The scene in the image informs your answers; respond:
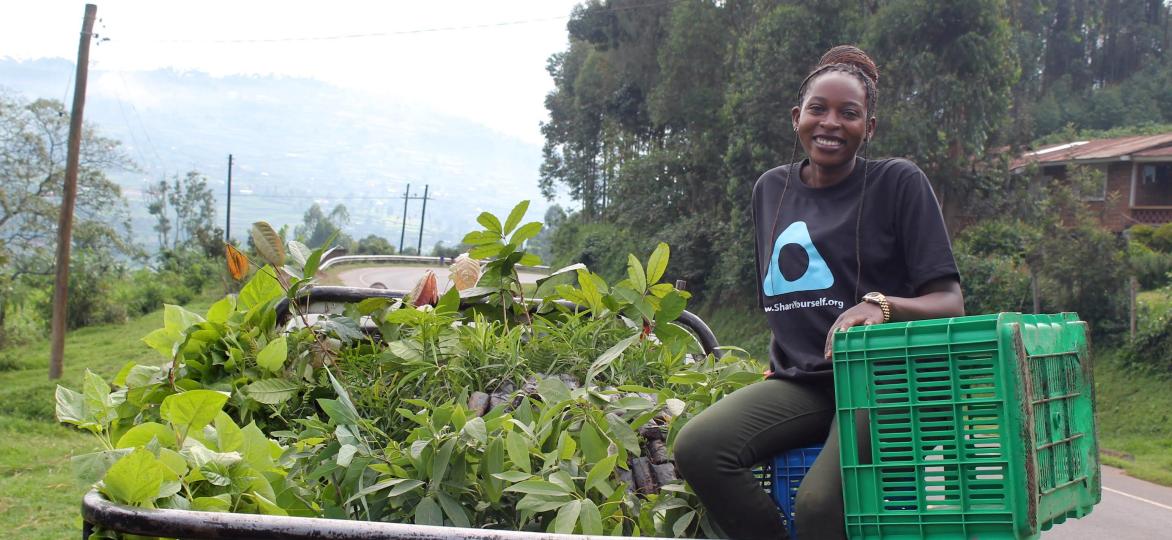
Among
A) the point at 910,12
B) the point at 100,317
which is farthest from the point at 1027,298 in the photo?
the point at 100,317

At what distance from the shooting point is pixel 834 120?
282 centimetres

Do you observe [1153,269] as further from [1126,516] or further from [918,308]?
[918,308]

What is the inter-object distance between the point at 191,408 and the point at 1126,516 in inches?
406

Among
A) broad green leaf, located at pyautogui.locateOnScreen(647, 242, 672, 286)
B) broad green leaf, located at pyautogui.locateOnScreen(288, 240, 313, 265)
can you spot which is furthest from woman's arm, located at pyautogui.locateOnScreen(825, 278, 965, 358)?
broad green leaf, located at pyautogui.locateOnScreen(288, 240, 313, 265)

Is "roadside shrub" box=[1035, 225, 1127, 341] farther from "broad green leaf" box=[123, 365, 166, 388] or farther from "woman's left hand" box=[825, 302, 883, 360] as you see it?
"broad green leaf" box=[123, 365, 166, 388]

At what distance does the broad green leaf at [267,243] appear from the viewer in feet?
10.0

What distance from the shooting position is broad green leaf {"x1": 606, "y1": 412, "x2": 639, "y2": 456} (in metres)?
2.46

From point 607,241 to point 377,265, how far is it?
26787mm

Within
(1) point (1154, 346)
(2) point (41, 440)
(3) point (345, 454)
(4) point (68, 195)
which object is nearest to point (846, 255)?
(3) point (345, 454)

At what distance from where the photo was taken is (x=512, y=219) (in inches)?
122

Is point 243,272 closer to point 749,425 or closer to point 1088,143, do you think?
point 749,425

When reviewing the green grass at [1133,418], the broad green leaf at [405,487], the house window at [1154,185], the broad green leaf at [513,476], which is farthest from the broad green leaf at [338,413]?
the house window at [1154,185]

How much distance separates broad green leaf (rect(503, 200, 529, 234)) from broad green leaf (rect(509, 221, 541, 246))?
0.03 m

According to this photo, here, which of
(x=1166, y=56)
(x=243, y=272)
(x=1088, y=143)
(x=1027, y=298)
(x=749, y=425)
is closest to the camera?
(x=749, y=425)
